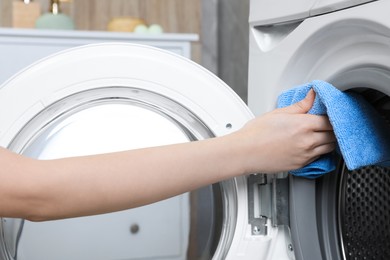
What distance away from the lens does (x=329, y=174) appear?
2.69 feet

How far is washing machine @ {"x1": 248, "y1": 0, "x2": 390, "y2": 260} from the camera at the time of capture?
73 cm

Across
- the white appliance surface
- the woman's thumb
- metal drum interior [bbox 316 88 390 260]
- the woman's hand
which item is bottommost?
metal drum interior [bbox 316 88 390 260]

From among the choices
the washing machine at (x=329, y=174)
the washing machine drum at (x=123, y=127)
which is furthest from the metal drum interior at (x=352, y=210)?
the washing machine drum at (x=123, y=127)

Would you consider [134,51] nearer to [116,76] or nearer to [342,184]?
[116,76]

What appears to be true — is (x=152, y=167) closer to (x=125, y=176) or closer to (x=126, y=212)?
(x=125, y=176)

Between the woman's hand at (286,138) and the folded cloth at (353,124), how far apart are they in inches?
0.6

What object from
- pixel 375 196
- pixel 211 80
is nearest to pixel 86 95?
pixel 211 80

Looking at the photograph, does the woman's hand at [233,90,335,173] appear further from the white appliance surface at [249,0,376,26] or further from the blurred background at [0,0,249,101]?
the blurred background at [0,0,249,101]

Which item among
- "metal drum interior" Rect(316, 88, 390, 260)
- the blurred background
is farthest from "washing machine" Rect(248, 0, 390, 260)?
the blurred background

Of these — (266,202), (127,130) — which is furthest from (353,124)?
(127,130)

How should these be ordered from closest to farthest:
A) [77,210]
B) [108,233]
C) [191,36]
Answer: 1. [77,210]
2. [108,233]
3. [191,36]

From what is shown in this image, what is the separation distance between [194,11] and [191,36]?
0.67 metres

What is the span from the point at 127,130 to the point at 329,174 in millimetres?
313

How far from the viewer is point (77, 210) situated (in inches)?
27.3
